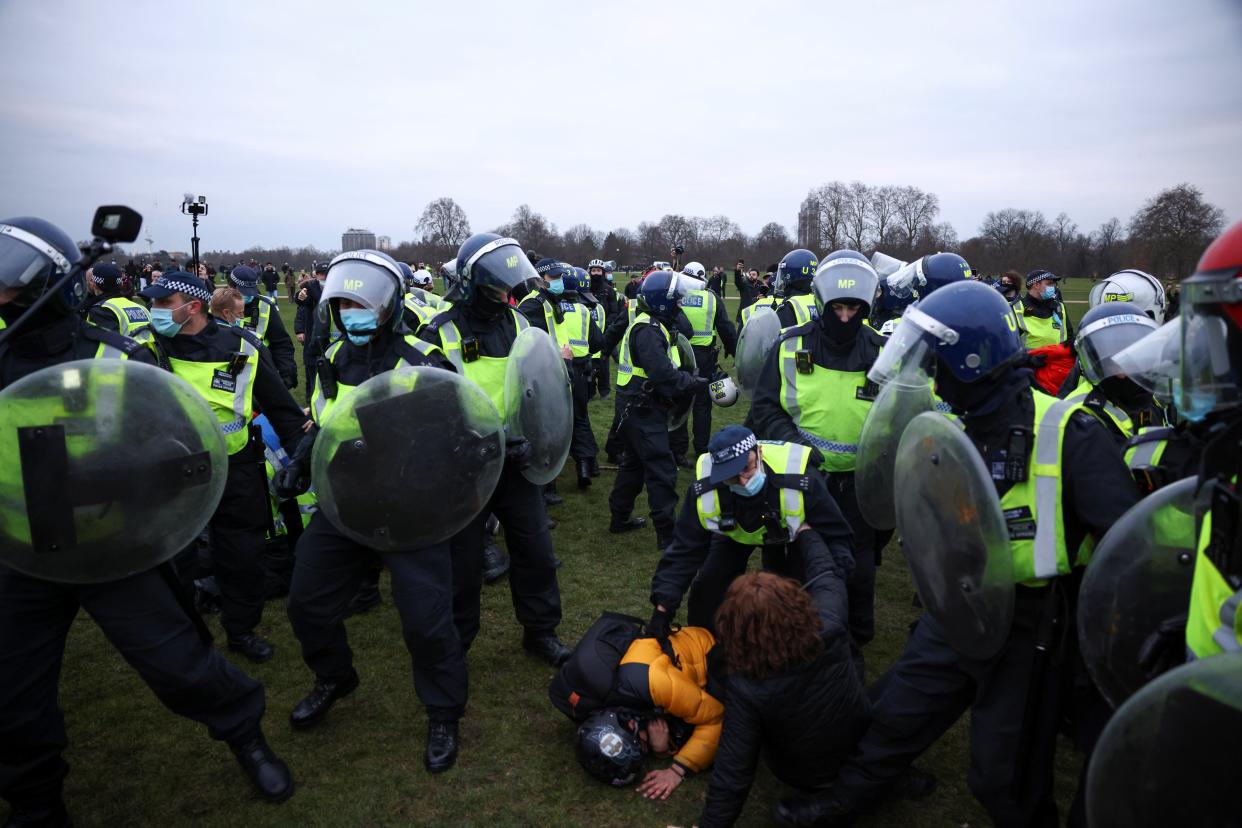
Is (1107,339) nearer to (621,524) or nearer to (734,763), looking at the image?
(734,763)

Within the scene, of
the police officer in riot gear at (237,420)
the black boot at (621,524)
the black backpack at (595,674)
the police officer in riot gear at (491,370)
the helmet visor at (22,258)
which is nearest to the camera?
the helmet visor at (22,258)

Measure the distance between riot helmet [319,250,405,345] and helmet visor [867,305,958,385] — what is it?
217 centimetres

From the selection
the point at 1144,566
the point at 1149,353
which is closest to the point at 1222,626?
the point at 1144,566

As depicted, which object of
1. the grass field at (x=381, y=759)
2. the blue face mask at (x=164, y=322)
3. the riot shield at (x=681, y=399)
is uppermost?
the blue face mask at (x=164, y=322)

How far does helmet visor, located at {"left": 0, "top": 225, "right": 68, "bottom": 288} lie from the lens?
2883 millimetres

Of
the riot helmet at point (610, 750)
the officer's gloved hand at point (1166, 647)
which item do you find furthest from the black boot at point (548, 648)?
the officer's gloved hand at point (1166, 647)

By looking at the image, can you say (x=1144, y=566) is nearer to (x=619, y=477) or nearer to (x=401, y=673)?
(x=401, y=673)

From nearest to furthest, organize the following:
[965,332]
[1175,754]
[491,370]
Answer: [1175,754]
[965,332]
[491,370]

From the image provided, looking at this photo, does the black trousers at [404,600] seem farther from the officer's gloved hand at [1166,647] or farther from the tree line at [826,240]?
the tree line at [826,240]

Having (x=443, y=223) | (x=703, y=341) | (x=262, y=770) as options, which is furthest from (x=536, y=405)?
(x=443, y=223)

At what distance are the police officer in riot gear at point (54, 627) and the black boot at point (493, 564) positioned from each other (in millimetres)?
2472

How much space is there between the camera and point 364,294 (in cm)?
347

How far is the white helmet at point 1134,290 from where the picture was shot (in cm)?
673

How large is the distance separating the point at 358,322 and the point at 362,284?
0.18 meters
